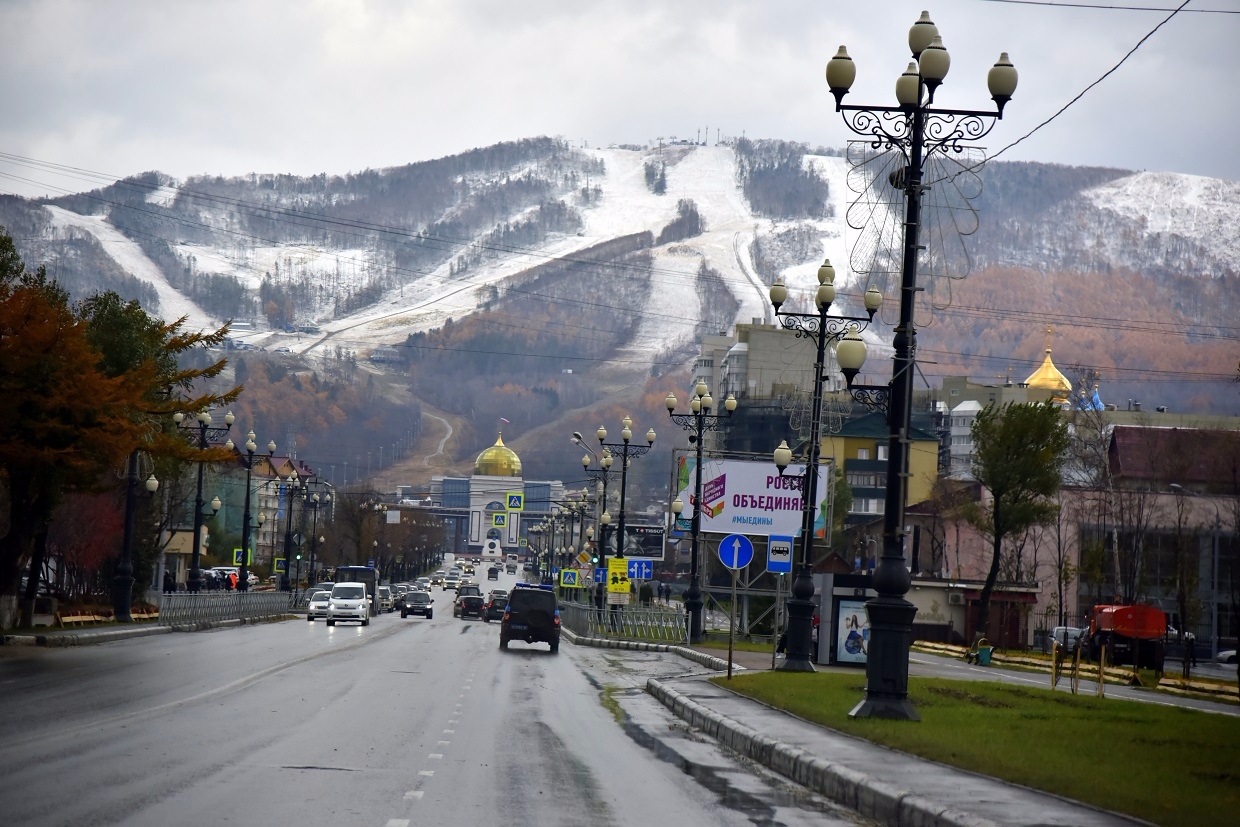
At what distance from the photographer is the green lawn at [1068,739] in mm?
12703

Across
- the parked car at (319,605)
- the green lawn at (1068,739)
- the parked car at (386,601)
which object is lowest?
the parked car at (386,601)

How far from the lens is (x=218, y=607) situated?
182 feet

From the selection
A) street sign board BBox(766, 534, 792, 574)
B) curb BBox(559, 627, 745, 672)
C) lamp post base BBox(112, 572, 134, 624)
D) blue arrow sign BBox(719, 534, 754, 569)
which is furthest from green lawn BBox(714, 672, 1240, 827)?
lamp post base BBox(112, 572, 134, 624)

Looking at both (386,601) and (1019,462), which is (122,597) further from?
(386,601)

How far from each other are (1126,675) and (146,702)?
2839 cm

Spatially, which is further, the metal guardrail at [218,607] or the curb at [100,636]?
the metal guardrail at [218,607]

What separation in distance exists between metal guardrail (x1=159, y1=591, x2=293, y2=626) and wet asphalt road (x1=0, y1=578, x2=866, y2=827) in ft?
59.7

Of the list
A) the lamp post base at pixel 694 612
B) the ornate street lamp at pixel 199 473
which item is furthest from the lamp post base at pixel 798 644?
the ornate street lamp at pixel 199 473

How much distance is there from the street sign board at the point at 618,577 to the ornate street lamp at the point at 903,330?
1402 inches

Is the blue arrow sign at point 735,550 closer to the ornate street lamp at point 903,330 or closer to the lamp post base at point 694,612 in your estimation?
the ornate street lamp at point 903,330

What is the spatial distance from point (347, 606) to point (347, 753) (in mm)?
49410

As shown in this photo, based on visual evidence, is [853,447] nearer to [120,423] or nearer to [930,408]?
[930,408]

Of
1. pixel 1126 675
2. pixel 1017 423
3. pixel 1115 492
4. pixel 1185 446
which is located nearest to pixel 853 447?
pixel 1185 446

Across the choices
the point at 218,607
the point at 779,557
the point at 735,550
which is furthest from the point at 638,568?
the point at 735,550
